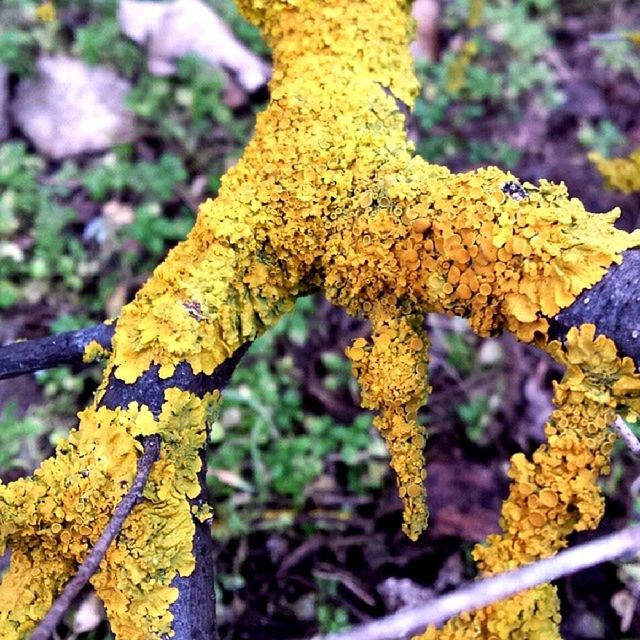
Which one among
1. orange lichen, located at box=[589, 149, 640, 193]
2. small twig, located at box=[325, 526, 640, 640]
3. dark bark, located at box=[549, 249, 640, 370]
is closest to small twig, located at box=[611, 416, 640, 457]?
dark bark, located at box=[549, 249, 640, 370]

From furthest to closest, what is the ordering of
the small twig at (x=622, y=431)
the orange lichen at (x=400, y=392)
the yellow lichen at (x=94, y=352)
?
the yellow lichen at (x=94, y=352)
the orange lichen at (x=400, y=392)
the small twig at (x=622, y=431)

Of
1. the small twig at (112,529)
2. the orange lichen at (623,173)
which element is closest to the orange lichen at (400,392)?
the small twig at (112,529)

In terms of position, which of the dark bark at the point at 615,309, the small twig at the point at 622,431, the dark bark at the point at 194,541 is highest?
the dark bark at the point at 615,309

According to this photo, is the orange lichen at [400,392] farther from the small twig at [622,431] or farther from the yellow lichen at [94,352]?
the yellow lichen at [94,352]

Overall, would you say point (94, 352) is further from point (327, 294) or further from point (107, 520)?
point (327, 294)

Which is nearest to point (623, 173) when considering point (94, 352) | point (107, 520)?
point (94, 352)

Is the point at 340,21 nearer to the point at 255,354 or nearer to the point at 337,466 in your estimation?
the point at 255,354

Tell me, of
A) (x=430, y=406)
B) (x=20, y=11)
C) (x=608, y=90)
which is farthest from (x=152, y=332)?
(x=608, y=90)
